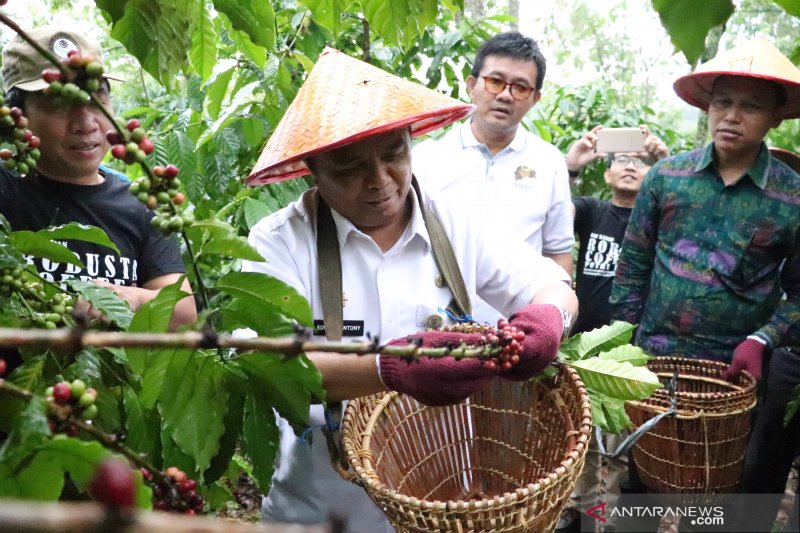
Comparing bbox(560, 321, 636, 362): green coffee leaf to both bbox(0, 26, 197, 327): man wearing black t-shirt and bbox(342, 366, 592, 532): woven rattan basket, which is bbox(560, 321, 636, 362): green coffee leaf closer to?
bbox(342, 366, 592, 532): woven rattan basket

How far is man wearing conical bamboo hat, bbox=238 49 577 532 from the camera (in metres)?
1.34

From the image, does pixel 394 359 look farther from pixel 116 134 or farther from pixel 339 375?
pixel 116 134

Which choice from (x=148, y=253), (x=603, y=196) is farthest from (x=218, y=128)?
(x=603, y=196)

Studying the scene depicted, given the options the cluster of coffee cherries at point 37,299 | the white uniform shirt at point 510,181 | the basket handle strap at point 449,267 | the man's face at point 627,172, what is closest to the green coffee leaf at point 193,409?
the cluster of coffee cherries at point 37,299

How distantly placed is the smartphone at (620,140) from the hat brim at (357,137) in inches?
67.2

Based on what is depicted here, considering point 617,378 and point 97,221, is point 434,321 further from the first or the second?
point 97,221

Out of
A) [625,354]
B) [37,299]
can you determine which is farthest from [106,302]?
[625,354]

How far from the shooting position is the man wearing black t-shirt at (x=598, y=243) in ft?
9.70

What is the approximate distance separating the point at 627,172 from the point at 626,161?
0.10m


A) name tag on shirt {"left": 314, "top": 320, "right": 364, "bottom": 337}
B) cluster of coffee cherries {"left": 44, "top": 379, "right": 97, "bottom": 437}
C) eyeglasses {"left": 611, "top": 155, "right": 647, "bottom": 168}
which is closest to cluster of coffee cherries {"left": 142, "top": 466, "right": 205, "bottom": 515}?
cluster of coffee cherries {"left": 44, "top": 379, "right": 97, "bottom": 437}

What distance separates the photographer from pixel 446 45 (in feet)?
11.4

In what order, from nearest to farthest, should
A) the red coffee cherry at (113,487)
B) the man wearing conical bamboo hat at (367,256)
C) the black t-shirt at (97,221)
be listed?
the red coffee cherry at (113,487)
the man wearing conical bamboo hat at (367,256)
the black t-shirt at (97,221)

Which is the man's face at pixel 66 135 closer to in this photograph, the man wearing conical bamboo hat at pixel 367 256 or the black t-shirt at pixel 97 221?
the black t-shirt at pixel 97 221

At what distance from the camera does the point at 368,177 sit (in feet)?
4.88
